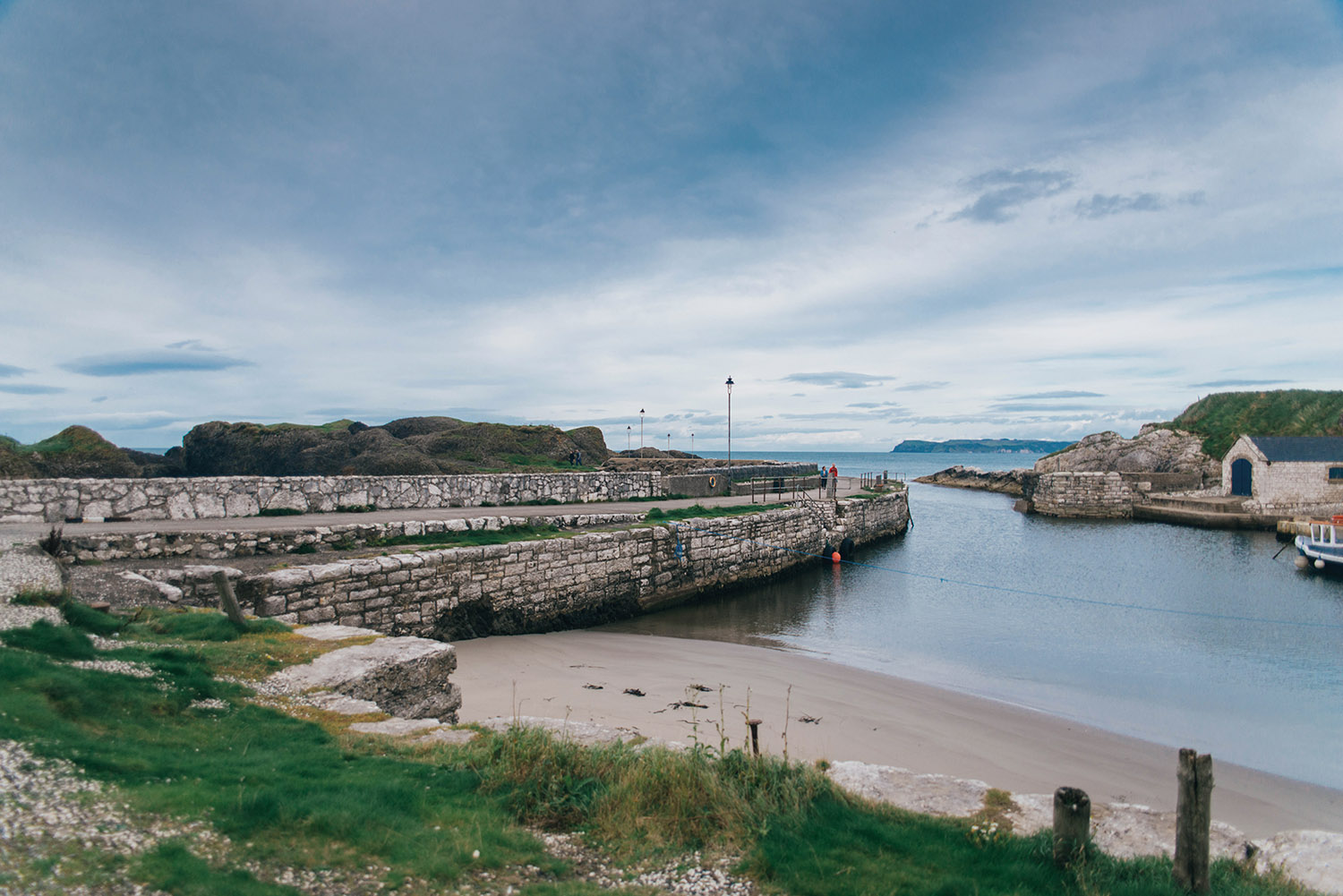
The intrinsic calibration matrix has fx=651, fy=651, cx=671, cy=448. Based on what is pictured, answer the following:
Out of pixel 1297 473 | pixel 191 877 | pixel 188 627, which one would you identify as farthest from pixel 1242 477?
pixel 191 877

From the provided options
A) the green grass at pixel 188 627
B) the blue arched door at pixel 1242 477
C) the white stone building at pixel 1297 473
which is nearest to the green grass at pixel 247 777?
the green grass at pixel 188 627

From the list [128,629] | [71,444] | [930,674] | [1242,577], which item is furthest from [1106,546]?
[71,444]

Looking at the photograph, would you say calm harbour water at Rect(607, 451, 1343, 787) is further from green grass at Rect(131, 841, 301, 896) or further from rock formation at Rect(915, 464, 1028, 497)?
rock formation at Rect(915, 464, 1028, 497)

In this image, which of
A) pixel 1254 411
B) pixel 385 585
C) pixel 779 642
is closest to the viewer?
pixel 385 585

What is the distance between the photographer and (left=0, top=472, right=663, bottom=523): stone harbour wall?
1223cm

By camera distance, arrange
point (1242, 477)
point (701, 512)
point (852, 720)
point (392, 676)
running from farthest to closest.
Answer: point (1242, 477) → point (701, 512) → point (852, 720) → point (392, 676)

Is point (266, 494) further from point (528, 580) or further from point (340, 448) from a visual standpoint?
point (340, 448)

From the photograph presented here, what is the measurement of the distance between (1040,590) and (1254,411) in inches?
1730

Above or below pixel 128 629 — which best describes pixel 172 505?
above

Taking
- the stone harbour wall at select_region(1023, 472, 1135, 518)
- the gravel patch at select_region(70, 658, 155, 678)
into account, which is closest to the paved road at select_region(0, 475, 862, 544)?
the gravel patch at select_region(70, 658, 155, 678)

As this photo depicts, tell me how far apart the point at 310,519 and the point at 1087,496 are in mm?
43805

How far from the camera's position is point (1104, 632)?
49.5 feet

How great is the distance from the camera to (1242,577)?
21203 mm

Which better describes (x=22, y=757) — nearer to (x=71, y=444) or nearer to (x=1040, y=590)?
(x=1040, y=590)
